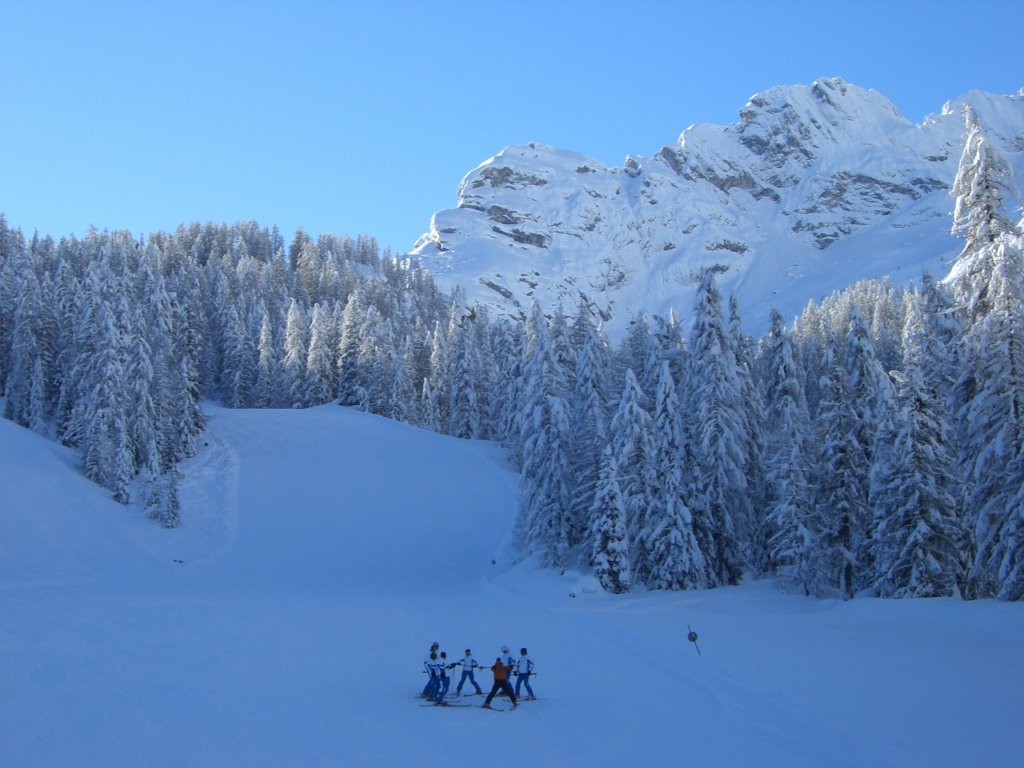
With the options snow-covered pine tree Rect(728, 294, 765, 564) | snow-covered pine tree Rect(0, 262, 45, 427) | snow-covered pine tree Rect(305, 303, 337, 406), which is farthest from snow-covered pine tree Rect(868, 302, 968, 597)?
snow-covered pine tree Rect(305, 303, 337, 406)

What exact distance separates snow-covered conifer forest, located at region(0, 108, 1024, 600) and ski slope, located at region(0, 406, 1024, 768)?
266 centimetres

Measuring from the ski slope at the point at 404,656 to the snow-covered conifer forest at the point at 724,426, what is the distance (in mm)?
2664

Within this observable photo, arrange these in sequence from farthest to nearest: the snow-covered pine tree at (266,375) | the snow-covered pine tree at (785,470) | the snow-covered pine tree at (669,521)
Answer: the snow-covered pine tree at (266,375) → the snow-covered pine tree at (669,521) → the snow-covered pine tree at (785,470)

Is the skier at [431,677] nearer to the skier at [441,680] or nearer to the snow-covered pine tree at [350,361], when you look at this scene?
the skier at [441,680]

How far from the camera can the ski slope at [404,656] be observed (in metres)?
13.7

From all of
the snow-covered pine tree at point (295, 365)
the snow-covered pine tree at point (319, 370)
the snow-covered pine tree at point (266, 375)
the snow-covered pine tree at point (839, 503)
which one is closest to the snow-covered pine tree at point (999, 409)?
the snow-covered pine tree at point (839, 503)

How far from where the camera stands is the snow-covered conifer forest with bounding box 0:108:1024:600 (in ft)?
80.7

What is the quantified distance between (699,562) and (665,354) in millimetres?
11467

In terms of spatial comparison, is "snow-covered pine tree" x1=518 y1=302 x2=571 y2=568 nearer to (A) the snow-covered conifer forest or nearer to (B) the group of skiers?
(A) the snow-covered conifer forest

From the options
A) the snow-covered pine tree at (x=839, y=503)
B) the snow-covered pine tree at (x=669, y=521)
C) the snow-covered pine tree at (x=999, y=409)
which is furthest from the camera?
the snow-covered pine tree at (x=669, y=521)

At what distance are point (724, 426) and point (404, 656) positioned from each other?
19.2 metres

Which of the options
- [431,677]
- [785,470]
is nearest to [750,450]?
[785,470]

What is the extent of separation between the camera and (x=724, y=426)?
118ft

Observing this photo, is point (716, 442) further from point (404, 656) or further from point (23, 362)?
point (23, 362)
